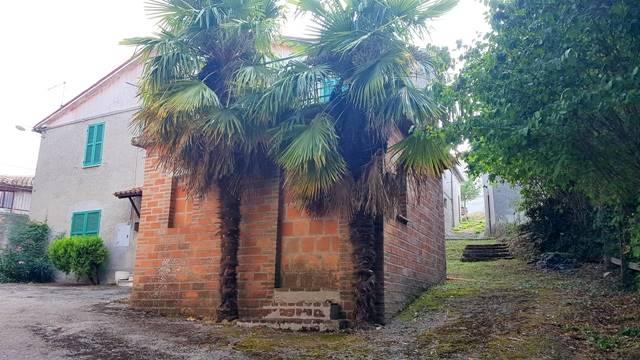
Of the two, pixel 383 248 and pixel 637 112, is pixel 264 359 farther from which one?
pixel 637 112

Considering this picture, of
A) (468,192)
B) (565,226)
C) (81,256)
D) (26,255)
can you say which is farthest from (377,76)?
(468,192)

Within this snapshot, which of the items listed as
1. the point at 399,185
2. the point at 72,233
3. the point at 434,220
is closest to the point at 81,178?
the point at 72,233

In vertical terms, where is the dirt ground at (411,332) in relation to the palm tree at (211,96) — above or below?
below

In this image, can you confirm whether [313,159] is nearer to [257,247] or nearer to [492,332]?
[257,247]

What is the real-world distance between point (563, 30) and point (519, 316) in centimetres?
455

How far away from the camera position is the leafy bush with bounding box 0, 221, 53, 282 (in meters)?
16.8

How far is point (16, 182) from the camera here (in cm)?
2523

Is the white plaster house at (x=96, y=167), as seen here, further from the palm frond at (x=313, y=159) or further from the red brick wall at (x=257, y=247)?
the palm frond at (x=313, y=159)

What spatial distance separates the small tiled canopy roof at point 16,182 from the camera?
79.9 feet

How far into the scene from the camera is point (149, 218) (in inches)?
395

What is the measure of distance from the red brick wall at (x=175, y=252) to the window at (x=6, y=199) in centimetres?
1872

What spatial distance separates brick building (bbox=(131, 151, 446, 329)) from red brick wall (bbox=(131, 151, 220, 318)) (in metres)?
0.02

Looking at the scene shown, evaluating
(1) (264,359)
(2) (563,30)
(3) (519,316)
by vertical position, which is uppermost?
(2) (563,30)

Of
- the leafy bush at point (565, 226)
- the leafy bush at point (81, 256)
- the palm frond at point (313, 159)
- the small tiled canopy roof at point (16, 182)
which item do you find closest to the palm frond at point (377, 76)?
the palm frond at point (313, 159)
